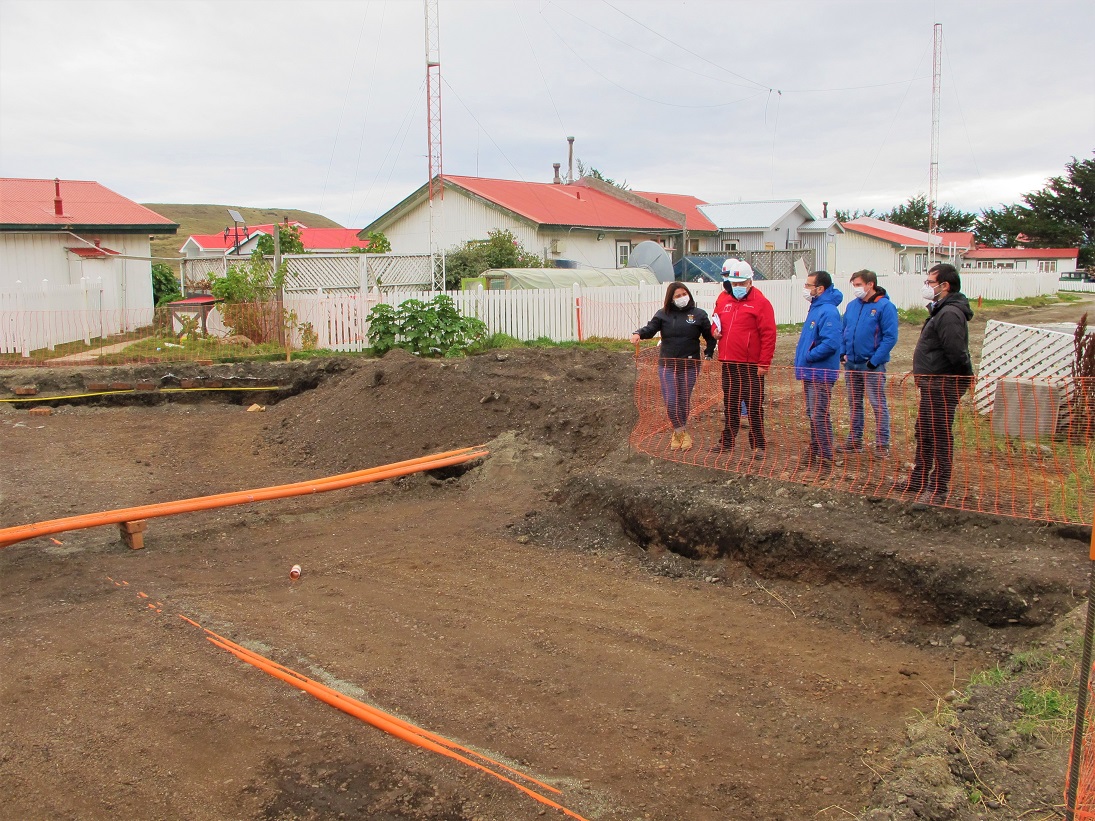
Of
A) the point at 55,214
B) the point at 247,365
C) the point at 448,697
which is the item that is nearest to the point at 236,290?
the point at 247,365

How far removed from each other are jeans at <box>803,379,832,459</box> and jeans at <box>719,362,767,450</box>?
0.50 m

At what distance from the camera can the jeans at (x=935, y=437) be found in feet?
23.7

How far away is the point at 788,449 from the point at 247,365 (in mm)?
11088

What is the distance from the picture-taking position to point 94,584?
690 cm

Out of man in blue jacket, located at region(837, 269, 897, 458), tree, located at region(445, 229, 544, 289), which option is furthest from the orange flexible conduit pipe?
tree, located at region(445, 229, 544, 289)

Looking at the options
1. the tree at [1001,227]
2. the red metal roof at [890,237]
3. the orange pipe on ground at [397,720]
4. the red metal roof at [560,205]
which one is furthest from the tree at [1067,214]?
the orange pipe on ground at [397,720]

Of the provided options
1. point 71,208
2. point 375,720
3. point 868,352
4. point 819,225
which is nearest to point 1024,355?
point 868,352

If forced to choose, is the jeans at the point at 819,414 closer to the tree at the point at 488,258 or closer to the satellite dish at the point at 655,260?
the satellite dish at the point at 655,260

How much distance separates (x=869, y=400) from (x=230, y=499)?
5820mm

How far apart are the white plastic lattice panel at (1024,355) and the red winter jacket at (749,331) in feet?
9.04

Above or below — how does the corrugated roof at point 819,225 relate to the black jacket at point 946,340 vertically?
above

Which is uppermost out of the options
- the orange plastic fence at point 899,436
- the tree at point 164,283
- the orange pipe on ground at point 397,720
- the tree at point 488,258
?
the tree at point 488,258

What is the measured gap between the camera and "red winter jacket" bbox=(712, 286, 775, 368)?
28.1ft

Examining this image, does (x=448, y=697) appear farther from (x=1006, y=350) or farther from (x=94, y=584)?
(x=1006, y=350)
